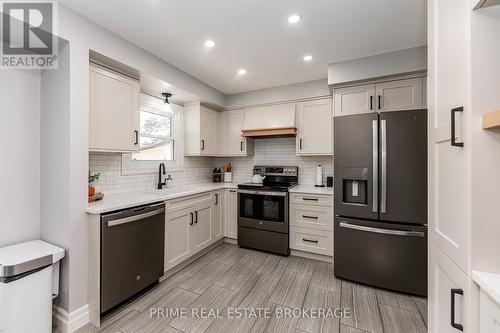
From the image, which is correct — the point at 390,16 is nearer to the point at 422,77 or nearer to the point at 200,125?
the point at 422,77

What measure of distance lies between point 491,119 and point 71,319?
274cm

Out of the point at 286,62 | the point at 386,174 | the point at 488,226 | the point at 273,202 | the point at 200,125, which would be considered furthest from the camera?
the point at 200,125

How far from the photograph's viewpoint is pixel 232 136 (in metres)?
3.87

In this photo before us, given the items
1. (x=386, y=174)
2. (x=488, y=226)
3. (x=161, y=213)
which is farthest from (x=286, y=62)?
(x=488, y=226)

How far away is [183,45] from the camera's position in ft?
7.35

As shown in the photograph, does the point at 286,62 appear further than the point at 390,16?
Yes

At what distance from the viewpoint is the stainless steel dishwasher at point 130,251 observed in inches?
70.7

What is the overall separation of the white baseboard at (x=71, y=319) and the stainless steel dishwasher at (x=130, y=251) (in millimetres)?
154

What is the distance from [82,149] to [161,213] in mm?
923

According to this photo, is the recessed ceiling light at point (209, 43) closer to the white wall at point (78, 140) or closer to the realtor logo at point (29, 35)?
the white wall at point (78, 140)

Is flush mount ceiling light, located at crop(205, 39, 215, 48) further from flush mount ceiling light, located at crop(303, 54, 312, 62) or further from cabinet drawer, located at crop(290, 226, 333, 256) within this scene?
cabinet drawer, located at crop(290, 226, 333, 256)

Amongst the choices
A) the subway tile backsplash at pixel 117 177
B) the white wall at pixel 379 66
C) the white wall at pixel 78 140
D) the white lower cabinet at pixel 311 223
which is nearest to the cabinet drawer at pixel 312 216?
the white lower cabinet at pixel 311 223

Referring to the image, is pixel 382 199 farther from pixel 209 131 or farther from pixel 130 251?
pixel 209 131

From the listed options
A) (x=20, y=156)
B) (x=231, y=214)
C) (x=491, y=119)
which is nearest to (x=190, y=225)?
(x=231, y=214)
